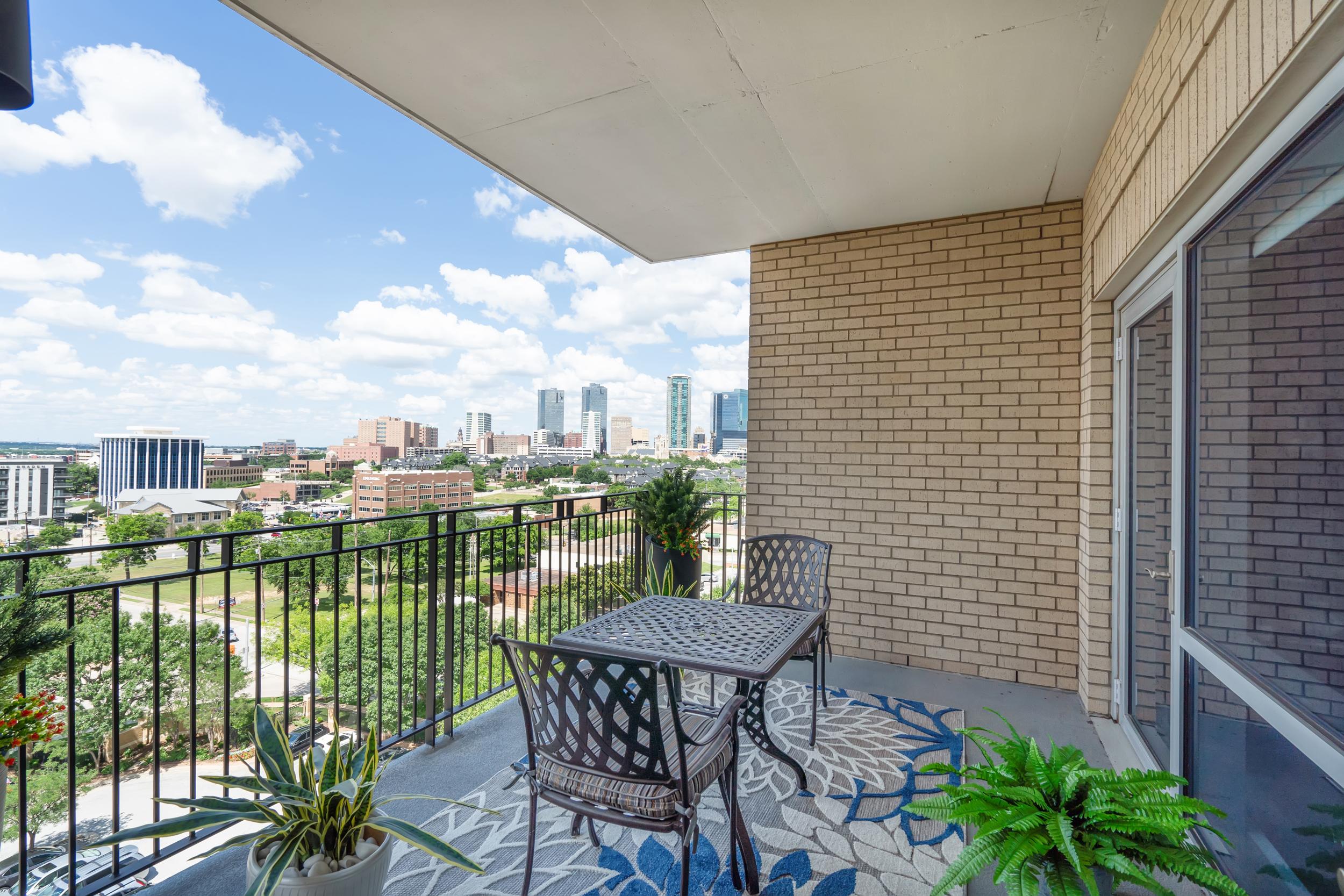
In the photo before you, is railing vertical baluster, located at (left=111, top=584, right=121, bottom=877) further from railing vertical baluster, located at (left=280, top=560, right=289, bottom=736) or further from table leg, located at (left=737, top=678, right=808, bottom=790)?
table leg, located at (left=737, top=678, right=808, bottom=790)

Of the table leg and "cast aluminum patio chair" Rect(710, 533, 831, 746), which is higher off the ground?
"cast aluminum patio chair" Rect(710, 533, 831, 746)

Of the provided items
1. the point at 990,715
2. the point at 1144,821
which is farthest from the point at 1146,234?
the point at 990,715

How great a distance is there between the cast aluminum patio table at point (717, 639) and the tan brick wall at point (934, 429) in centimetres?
133

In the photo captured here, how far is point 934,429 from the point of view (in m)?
3.69

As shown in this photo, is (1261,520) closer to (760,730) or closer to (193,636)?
(760,730)

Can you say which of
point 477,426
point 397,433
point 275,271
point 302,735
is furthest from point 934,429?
point 275,271

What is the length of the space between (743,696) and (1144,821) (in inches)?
37.6

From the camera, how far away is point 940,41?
2.09 meters

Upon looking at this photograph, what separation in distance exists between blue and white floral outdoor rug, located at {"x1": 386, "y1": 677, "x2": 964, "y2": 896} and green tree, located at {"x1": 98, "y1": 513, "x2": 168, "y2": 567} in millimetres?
1223

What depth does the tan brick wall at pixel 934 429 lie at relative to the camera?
3420mm

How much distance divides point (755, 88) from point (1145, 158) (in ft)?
4.66

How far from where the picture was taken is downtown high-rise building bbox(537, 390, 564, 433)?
8734mm

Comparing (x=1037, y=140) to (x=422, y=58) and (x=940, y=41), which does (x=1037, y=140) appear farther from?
(x=422, y=58)

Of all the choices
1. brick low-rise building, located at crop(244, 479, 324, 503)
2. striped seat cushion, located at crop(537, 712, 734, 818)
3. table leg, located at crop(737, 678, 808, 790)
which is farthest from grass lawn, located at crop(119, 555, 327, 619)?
table leg, located at crop(737, 678, 808, 790)
